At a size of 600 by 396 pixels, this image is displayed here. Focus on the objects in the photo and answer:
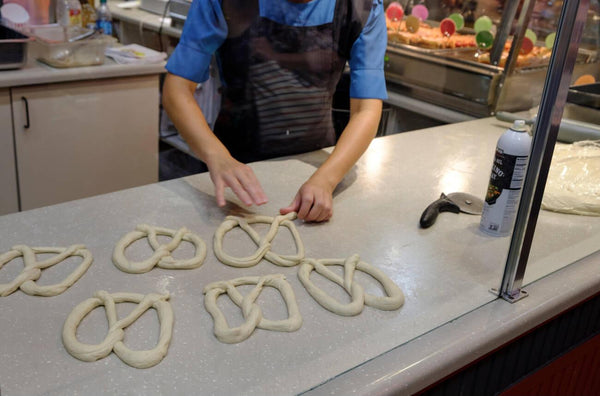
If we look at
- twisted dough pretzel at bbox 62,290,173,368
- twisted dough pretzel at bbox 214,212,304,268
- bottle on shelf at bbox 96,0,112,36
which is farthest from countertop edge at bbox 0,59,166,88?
twisted dough pretzel at bbox 62,290,173,368

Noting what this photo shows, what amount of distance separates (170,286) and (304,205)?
0.34m

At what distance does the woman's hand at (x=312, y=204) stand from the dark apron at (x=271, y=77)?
0.24 m

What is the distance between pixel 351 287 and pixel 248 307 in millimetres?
180

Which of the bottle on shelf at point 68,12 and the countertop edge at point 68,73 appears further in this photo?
the bottle on shelf at point 68,12

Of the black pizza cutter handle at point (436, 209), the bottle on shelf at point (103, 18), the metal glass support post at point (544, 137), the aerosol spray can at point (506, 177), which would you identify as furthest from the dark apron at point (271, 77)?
the bottle on shelf at point (103, 18)

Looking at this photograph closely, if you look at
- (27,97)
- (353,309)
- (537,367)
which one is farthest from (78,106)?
(537,367)

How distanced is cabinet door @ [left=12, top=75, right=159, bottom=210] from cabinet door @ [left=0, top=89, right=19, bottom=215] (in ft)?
0.07

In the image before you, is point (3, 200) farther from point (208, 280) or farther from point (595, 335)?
point (595, 335)

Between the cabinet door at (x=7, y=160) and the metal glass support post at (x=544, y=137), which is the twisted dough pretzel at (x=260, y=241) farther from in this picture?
the cabinet door at (x=7, y=160)

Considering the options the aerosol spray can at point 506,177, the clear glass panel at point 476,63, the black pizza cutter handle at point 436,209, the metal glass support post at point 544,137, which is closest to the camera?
the metal glass support post at point 544,137

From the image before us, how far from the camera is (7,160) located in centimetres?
183

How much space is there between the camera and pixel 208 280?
91 centimetres

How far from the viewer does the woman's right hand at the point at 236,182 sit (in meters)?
1.08

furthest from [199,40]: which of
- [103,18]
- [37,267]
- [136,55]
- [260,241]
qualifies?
[103,18]
